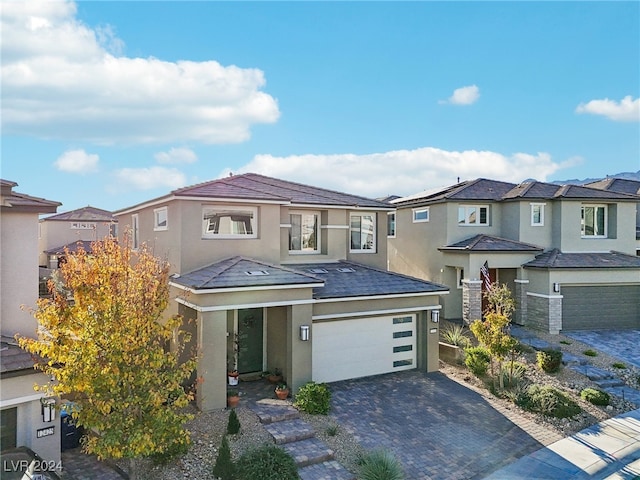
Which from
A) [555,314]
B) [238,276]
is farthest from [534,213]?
[238,276]

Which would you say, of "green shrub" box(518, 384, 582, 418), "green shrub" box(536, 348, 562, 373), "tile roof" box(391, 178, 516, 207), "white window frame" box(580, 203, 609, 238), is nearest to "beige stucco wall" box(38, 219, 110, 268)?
"tile roof" box(391, 178, 516, 207)

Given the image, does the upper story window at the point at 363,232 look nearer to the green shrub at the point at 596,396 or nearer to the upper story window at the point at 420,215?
the upper story window at the point at 420,215

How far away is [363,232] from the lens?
20.2 meters

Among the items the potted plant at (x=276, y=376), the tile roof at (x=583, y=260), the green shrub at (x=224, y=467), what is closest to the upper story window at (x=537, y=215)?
the tile roof at (x=583, y=260)

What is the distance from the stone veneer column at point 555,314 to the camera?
2067cm

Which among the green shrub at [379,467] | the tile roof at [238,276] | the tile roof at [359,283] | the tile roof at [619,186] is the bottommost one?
the green shrub at [379,467]

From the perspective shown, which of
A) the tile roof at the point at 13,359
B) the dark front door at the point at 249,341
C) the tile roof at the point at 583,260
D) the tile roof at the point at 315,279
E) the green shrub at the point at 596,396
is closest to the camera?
the tile roof at the point at 13,359

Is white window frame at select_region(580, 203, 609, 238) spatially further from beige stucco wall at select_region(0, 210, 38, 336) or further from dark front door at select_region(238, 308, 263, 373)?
beige stucco wall at select_region(0, 210, 38, 336)

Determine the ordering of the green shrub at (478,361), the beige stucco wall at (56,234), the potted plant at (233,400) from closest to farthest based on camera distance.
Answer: the potted plant at (233,400), the green shrub at (478,361), the beige stucco wall at (56,234)

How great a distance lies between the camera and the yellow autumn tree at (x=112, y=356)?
7398mm

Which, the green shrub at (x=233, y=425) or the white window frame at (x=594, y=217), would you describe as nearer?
the green shrub at (x=233, y=425)

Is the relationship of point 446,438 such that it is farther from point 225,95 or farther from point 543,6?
point 543,6

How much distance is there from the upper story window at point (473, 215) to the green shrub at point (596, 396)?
11681 mm

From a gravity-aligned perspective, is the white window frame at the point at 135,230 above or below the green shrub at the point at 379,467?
above
